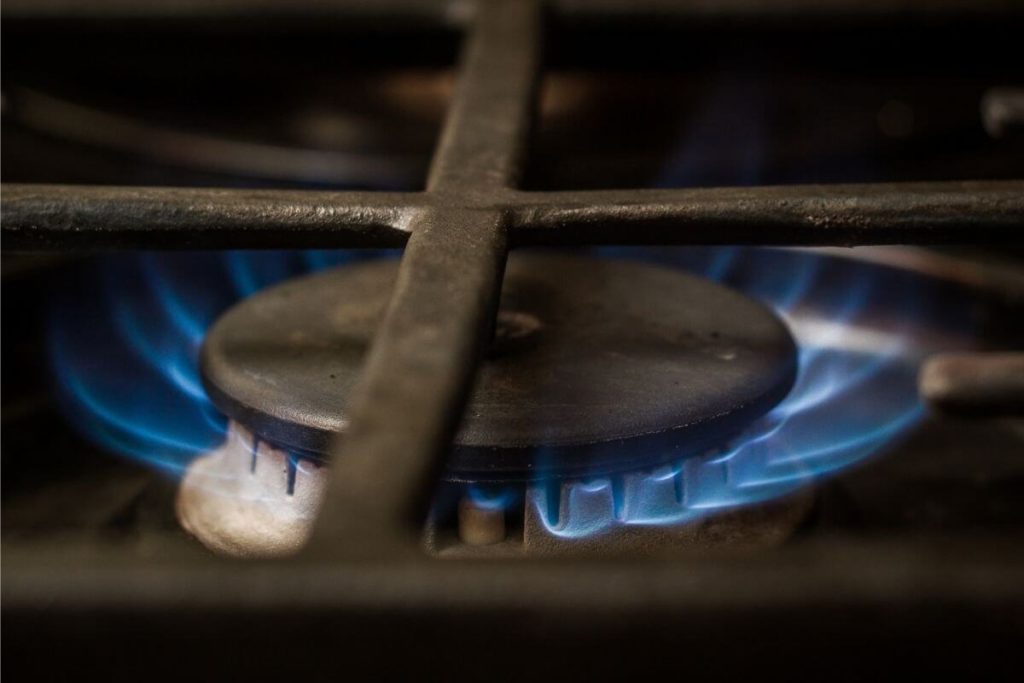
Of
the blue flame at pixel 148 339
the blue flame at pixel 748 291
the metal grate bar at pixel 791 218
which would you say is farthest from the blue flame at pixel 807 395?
the blue flame at pixel 148 339

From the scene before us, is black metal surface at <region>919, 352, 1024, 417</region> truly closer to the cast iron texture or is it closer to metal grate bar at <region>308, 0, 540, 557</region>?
the cast iron texture

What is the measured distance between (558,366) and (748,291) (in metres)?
0.39

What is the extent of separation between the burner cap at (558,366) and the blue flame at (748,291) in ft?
0.12

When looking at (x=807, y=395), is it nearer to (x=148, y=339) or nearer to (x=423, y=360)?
(x=423, y=360)

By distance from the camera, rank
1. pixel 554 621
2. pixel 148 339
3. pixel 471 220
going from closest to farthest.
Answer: pixel 554 621 → pixel 471 220 → pixel 148 339

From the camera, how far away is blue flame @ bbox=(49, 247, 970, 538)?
614 millimetres

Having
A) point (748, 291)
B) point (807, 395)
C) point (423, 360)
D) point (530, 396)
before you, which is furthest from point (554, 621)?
point (748, 291)

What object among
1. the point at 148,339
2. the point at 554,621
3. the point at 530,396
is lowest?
the point at 554,621

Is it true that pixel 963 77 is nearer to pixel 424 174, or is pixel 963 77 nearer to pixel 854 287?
pixel 854 287

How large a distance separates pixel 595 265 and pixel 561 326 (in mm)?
128

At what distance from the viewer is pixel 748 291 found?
91 centimetres

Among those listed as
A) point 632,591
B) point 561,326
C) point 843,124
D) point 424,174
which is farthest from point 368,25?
point 632,591

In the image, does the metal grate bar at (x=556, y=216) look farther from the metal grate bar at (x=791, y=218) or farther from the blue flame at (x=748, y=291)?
the blue flame at (x=748, y=291)

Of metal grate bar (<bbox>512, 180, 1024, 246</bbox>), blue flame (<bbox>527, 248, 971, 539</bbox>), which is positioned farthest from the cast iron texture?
blue flame (<bbox>527, 248, 971, 539</bbox>)
